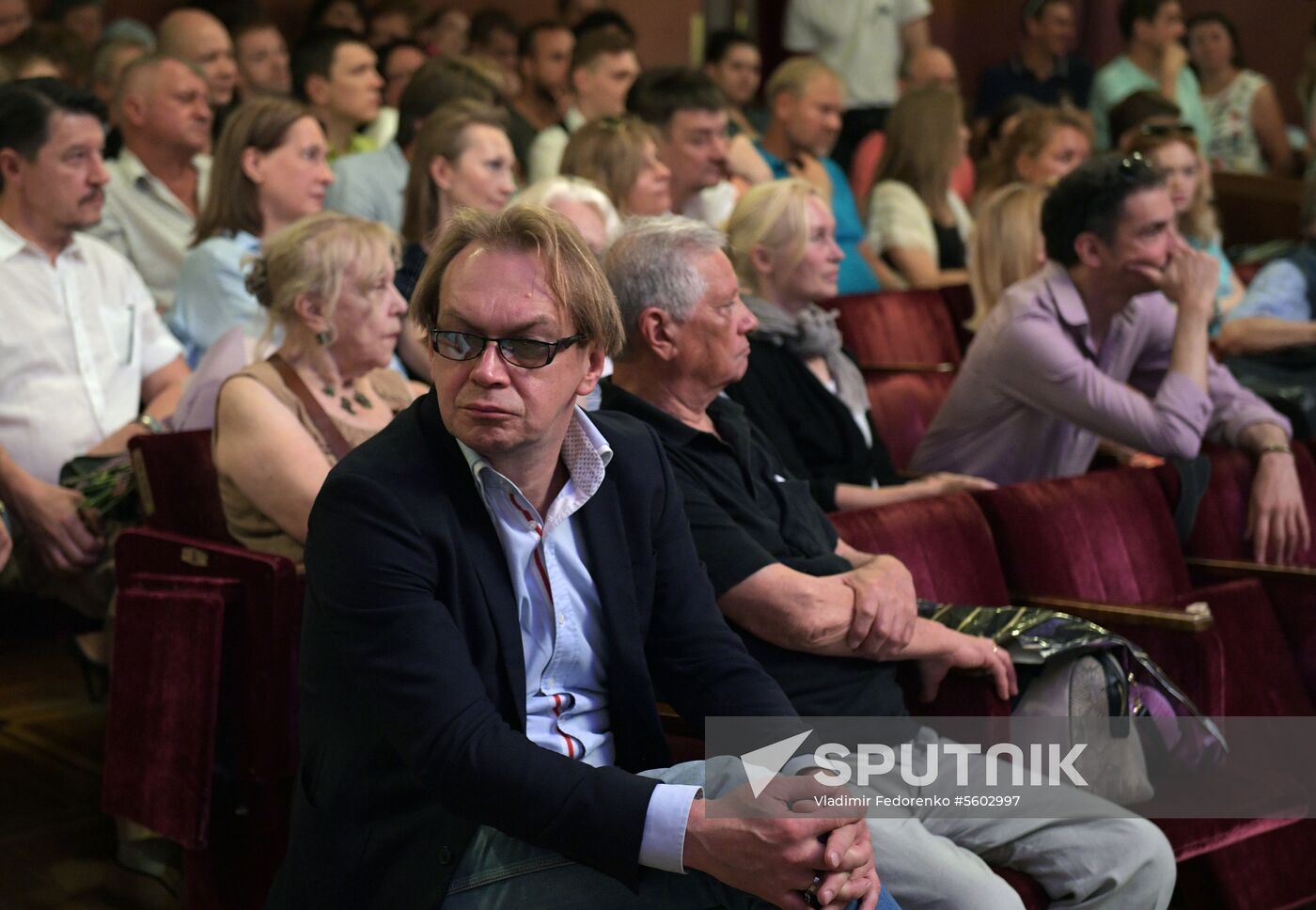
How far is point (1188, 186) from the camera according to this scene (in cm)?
421

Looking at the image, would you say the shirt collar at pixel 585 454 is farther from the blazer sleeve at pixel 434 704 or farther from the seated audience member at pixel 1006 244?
the seated audience member at pixel 1006 244

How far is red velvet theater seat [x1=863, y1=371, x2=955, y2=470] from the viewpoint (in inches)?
136

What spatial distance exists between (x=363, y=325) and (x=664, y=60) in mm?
5600

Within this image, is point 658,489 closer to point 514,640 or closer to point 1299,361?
point 514,640

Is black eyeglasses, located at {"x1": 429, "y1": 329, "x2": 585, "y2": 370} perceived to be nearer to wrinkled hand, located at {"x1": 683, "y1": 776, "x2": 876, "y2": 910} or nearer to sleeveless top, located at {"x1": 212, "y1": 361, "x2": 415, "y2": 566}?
wrinkled hand, located at {"x1": 683, "y1": 776, "x2": 876, "y2": 910}

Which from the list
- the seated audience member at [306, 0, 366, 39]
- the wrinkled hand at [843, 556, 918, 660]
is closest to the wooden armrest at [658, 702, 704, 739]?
the wrinkled hand at [843, 556, 918, 660]

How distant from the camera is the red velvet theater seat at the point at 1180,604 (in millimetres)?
2205

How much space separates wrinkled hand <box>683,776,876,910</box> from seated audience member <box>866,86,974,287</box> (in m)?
3.61

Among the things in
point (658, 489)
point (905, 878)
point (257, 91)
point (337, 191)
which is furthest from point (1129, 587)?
point (257, 91)

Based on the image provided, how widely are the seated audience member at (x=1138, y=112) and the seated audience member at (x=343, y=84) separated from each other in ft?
7.62

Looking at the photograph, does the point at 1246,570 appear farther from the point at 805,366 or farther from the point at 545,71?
the point at 545,71

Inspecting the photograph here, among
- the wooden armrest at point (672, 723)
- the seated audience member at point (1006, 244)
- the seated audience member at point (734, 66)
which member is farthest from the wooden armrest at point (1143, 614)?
the seated audience member at point (734, 66)

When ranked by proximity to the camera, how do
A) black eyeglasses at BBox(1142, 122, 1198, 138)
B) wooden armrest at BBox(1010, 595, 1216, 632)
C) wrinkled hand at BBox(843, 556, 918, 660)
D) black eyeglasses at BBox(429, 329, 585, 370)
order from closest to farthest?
black eyeglasses at BBox(429, 329, 585, 370) < wrinkled hand at BBox(843, 556, 918, 660) < wooden armrest at BBox(1010, 595, 1216, 632) < black eyeglasses at BBox(1142, 122, 1198, 138)

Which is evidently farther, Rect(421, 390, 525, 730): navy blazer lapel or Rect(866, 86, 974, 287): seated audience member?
Rect(866, 86, 974, 287): seated audience member
